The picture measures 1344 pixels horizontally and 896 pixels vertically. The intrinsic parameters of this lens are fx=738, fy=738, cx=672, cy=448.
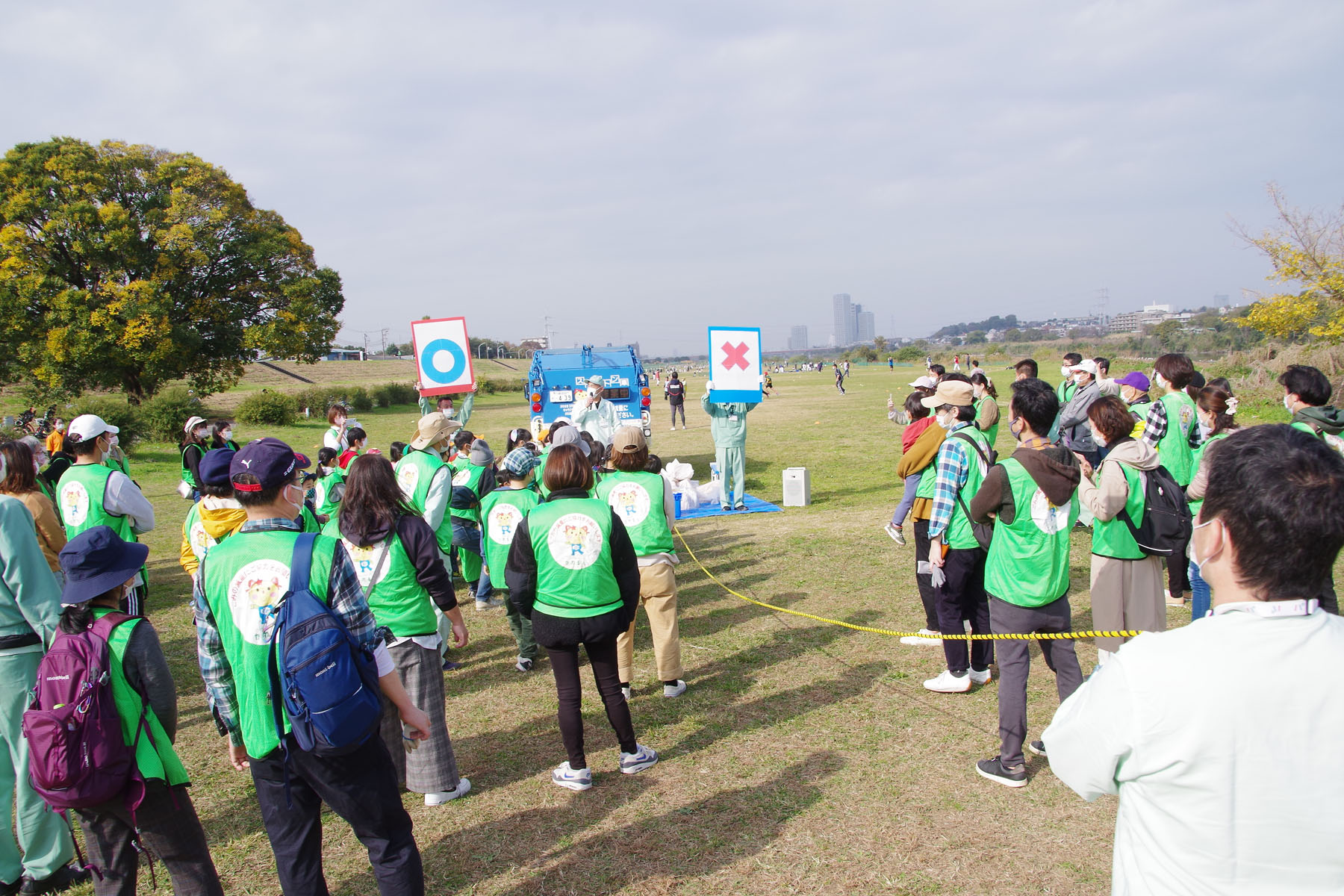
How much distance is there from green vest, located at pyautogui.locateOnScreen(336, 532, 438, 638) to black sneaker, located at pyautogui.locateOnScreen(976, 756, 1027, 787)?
3.22 metres

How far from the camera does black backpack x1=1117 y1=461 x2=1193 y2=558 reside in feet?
13.5

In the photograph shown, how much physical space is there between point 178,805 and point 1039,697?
498cm

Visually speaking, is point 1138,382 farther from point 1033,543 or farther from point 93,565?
point 93,565

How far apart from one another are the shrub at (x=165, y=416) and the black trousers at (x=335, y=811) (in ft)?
76.6

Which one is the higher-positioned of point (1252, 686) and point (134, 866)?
point (1252, 686)

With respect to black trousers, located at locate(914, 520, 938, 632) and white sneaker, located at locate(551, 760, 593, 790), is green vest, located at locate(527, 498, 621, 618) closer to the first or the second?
white sneaker, located at locate(551, 760, 593, 790)

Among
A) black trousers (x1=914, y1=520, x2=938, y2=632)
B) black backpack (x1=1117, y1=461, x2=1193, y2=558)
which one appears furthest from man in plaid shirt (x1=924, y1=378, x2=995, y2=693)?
black backpack (x1=1117, y1=461, x2=1193, y2=558)

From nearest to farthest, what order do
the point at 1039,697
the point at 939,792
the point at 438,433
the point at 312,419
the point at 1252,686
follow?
the point at 1252,686
the point at 939,792
the point at 1039,697
the point at 438,433
the point at 312,419

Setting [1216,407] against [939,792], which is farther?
[1216,407]

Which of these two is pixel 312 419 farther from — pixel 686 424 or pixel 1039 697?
pixel 1039 697

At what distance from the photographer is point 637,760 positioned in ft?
14.5

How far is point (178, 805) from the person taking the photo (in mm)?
2824

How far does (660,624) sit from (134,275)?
29.1 metres

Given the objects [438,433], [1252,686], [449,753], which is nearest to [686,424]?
[438,433]
